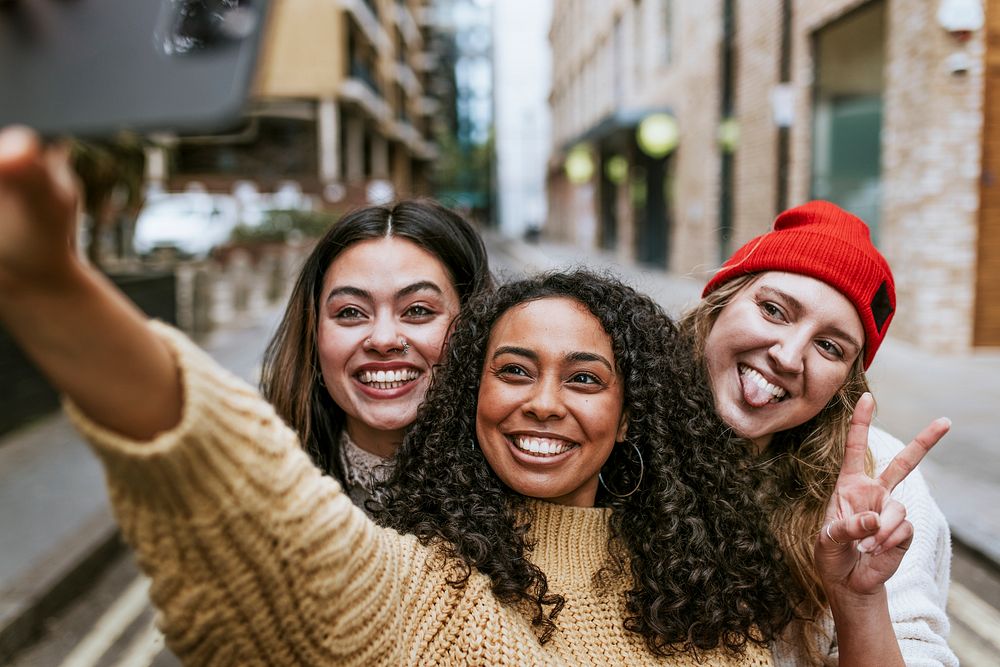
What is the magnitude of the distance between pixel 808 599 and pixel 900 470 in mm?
387

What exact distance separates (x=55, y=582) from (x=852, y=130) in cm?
1013

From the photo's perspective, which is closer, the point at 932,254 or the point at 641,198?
the point at 932,254

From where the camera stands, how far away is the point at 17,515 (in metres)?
5.08

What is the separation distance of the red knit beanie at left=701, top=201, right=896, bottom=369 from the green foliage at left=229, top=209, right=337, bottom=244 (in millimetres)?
20042

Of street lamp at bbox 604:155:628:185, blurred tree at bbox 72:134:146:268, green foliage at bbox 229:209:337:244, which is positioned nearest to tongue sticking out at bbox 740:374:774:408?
blurred tree at bbox 72:134:146:268

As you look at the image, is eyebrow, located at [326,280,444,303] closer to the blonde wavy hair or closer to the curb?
the blonde wavy hair

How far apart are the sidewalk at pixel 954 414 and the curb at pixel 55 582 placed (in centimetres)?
251

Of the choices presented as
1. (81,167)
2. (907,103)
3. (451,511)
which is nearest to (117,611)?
(451,511)

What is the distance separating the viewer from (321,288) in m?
2.56

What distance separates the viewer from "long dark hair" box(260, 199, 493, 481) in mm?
2498

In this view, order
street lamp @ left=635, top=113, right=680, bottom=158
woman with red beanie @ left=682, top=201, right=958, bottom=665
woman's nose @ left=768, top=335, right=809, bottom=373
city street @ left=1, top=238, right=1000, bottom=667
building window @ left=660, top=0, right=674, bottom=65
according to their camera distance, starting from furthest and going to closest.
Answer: building window @ left=660, top=0, right=674, bottom=65, street lamp @ left=635, top=113, right=680, bottom=158, city street @ left=1, top=238, right=1000, bottom=667, woman's nose @ left=768, top=335, right=809, bottom=373, woman with red beanie @ left=682, top=201, right=958, bottom=665

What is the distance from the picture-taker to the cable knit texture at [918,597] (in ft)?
6.62

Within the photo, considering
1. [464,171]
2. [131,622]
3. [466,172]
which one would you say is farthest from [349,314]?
[466,172]

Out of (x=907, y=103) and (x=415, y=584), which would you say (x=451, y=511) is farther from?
(x=907, y=103)
